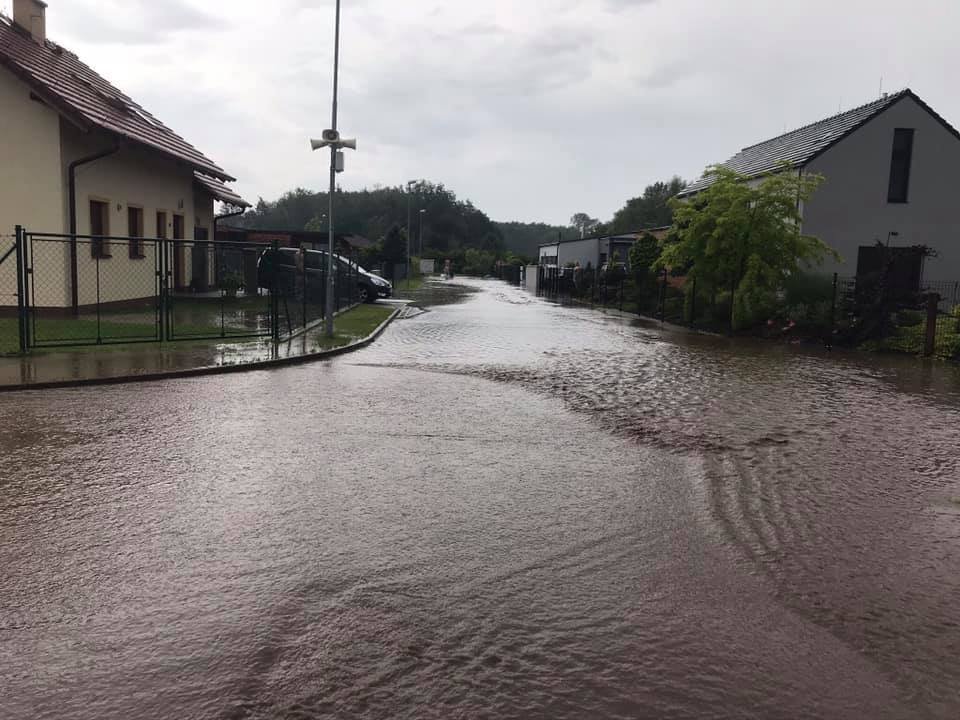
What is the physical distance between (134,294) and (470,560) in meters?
19.7

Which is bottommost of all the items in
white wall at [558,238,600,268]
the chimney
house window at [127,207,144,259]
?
house window at [127,207,144,259]

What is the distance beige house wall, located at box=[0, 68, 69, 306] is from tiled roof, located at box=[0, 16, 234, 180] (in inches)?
21.7

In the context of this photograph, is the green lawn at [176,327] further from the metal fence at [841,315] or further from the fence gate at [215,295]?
the metal fence at [841,315]

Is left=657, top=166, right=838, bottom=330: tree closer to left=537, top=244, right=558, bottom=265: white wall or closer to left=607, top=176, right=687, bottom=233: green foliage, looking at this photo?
left=537, top=244, right=558, bottom=265: white wall

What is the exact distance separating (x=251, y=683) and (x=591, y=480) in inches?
151

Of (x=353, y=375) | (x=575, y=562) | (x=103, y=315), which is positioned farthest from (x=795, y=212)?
(x=575, y=562)

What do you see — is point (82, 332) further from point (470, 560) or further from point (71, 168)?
point (470, 560)

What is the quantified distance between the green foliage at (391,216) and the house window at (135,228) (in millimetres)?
109139

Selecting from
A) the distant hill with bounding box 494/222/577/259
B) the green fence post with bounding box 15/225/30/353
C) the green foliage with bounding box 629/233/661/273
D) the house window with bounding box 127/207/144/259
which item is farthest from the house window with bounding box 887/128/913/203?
the distant hill with bounding box 494/222/577/259

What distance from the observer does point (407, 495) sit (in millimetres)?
6176

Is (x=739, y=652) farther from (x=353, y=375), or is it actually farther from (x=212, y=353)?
(x=212, y=353)

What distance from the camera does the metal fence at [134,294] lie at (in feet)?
48.1

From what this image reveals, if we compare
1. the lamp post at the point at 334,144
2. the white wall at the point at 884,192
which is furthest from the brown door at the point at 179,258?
the white wall at the point at 884,192

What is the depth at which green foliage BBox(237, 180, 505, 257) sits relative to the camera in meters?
136
